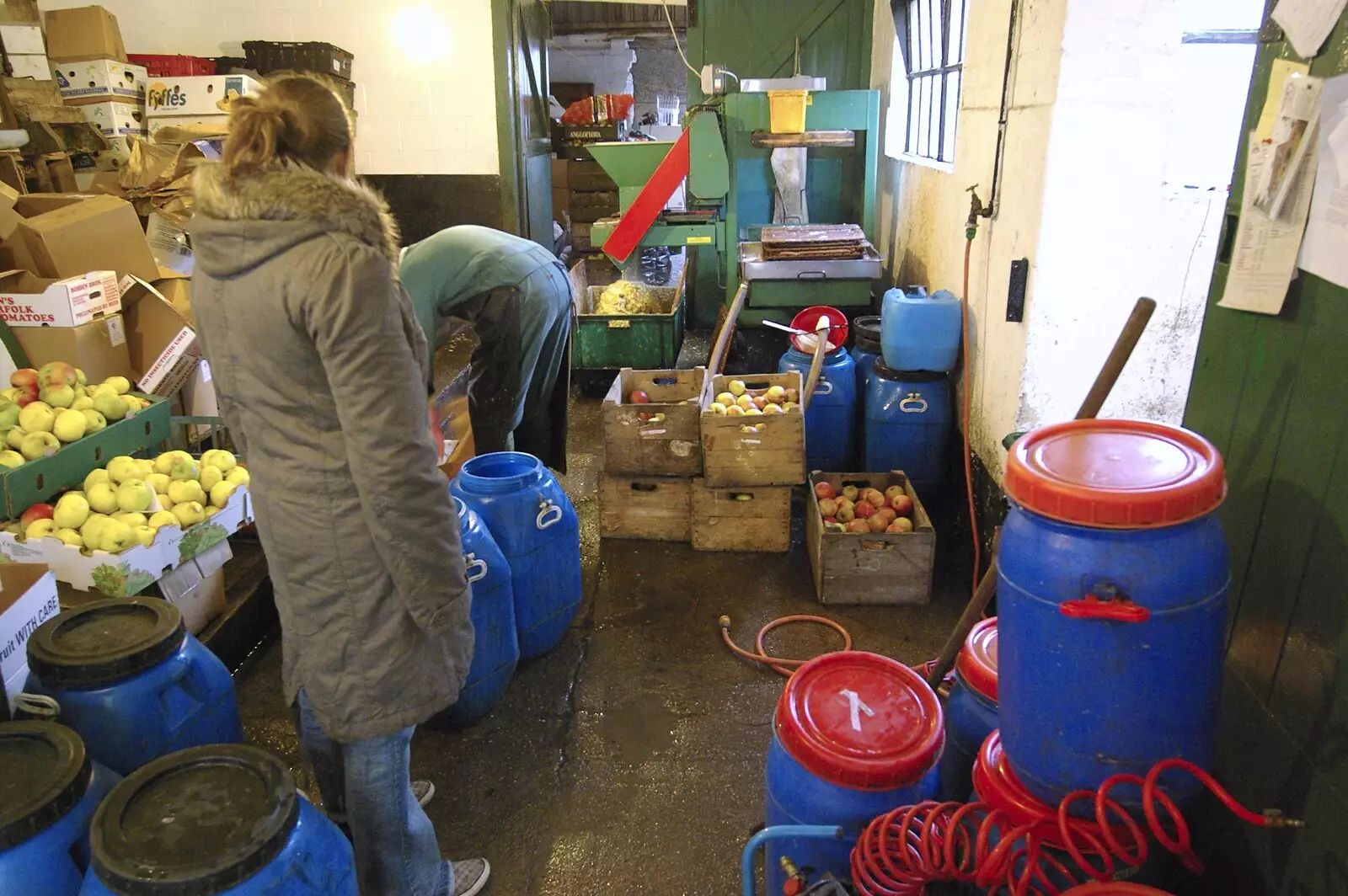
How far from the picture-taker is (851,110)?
16.6ft

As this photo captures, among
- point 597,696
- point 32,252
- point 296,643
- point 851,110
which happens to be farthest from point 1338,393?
point 32,252

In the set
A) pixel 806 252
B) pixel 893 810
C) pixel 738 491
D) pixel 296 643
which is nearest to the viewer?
pixel 893 810

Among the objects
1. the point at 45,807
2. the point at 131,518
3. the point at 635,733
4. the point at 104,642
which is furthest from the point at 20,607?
the point at 635,733

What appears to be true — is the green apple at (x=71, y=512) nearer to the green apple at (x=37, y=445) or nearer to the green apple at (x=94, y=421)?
the green apple at (x=37, y=445)

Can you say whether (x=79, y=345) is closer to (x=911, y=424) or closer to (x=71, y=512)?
(x=71, y=512)

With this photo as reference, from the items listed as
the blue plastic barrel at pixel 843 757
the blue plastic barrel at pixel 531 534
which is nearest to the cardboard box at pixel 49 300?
the blue plastic barrel at pixel 531 534

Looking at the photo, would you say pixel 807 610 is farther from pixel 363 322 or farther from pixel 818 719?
pixel 363 322

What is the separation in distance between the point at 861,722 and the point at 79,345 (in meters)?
3.34

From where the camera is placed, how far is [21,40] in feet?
16.1

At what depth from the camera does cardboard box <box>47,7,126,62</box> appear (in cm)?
507

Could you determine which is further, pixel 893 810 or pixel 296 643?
pixel 296 643

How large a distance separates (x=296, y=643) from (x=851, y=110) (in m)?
4.51

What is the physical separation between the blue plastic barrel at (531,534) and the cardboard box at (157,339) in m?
1.73

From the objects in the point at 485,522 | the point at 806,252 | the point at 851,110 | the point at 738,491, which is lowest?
the point at 738,491
